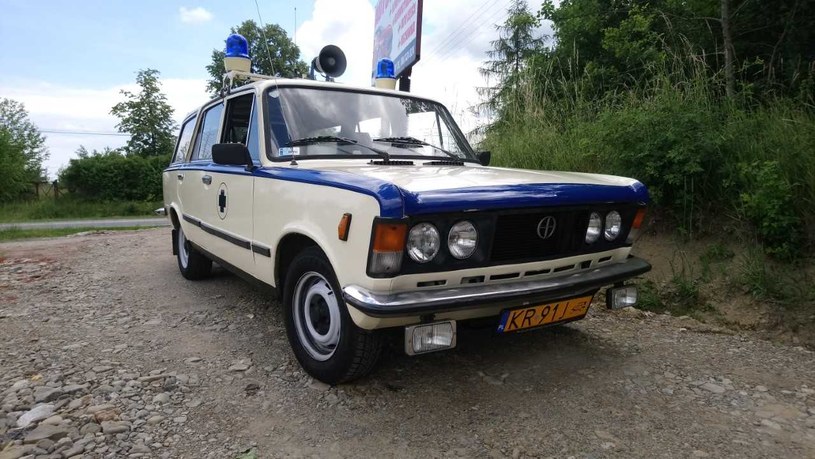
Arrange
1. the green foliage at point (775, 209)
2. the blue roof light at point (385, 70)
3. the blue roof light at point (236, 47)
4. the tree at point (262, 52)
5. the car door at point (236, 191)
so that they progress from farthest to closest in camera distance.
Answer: the tree at point (262, 52) → the blue roof light at point (385, 70) → the blue roof light at point (236, 47) → the green foliage at point (775, 209) → the car door at point (236, 191)

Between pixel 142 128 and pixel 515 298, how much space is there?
35.0 m

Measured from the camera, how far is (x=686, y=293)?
4023mm

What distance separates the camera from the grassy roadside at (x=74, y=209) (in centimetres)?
2044

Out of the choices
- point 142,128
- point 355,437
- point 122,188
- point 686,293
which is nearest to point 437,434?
point 355,437

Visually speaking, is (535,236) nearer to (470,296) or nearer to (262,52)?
(470,296)

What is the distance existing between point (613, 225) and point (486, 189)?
1013 mm

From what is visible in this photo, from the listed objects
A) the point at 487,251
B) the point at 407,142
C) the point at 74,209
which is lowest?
the point at 74,209

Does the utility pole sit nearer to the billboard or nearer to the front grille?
the front grille

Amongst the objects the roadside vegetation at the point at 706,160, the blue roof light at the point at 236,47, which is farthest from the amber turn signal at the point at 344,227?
the roadside vegetation at the point at 706,160

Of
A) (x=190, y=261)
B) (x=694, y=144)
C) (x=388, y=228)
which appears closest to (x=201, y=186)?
(x=190, y=261)

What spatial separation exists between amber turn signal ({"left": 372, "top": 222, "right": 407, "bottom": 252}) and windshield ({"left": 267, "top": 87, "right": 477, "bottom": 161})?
1168 mm

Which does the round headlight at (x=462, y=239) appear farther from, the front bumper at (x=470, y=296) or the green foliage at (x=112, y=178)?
the green foliage at (x=112, y=178)

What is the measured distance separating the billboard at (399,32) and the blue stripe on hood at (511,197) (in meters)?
5.49

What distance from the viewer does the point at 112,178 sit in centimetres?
2262
